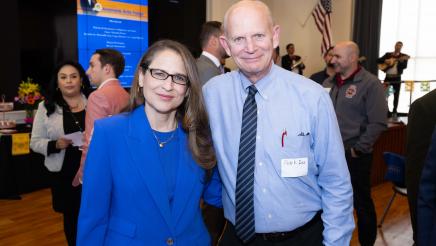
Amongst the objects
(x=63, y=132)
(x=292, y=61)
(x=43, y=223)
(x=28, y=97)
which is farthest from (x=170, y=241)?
(x=292, y=61)

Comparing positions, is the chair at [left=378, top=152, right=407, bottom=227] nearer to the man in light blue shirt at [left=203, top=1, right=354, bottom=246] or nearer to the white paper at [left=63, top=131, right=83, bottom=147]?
the man in light blue shirt at [left=203, top=1, right=354, bottom=246]

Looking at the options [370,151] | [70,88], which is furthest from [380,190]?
[70,88]

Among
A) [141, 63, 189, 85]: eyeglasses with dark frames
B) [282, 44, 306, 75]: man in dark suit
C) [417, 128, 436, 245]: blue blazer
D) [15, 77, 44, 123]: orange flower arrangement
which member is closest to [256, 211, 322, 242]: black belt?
[417, 128, 436, 245]: blue blazer

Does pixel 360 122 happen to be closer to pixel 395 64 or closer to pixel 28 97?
pixel 28 97

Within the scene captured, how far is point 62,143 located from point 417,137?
238 centimetres

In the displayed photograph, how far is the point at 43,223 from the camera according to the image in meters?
4.43

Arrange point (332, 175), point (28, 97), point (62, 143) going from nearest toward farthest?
point (332, 175), point (62, 143), point (28, 97)

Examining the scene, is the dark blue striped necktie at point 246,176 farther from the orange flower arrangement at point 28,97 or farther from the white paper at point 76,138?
the orange flower arrangement at point 28,97

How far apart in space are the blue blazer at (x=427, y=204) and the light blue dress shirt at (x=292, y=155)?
384mm

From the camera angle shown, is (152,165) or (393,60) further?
(393,60)

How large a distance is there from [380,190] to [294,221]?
14.3 feet

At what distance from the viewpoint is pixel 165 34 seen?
28.3ft

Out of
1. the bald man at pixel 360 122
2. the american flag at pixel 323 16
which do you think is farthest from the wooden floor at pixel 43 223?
the american flag at pixel 323 16

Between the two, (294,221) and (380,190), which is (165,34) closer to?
(380,190)
